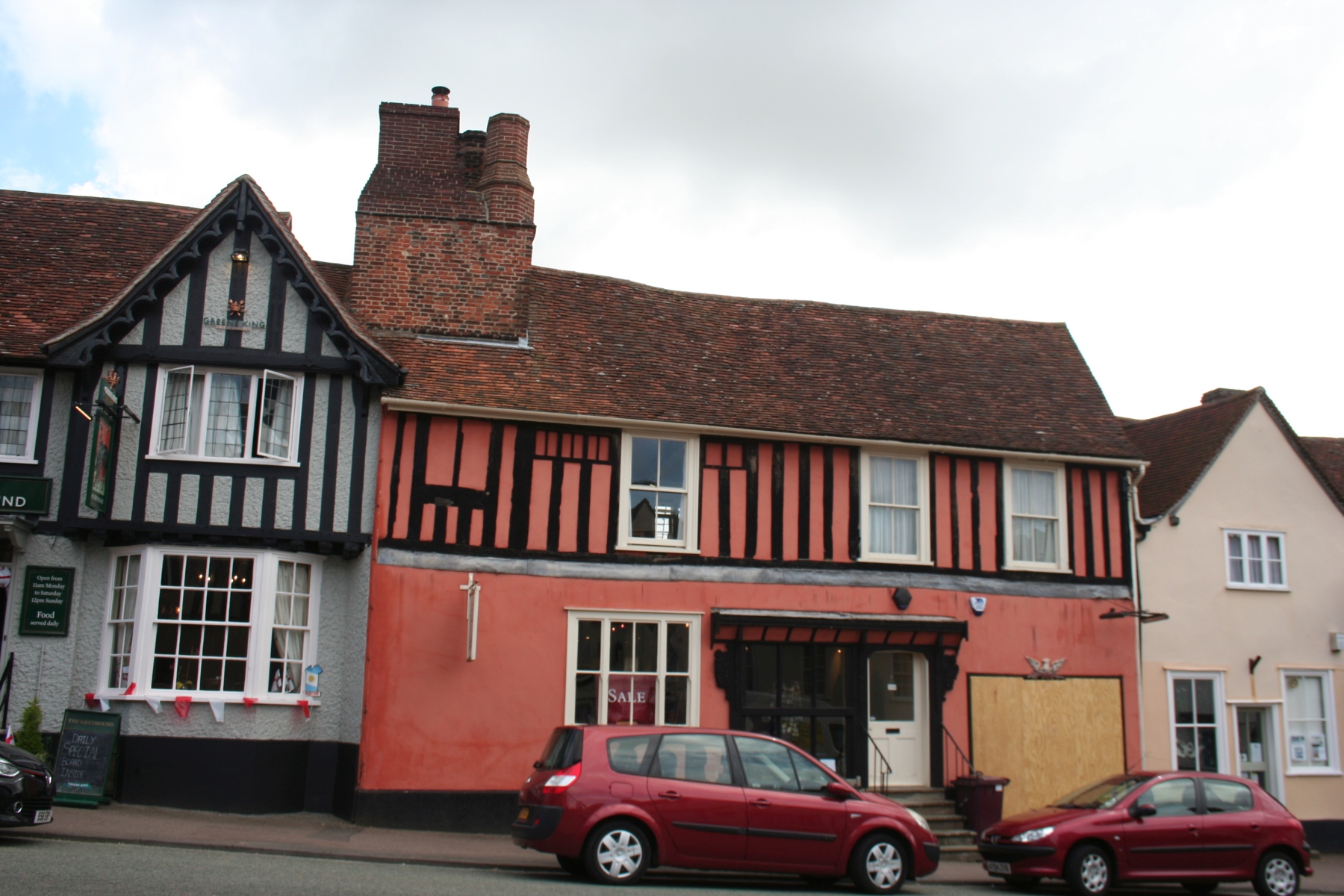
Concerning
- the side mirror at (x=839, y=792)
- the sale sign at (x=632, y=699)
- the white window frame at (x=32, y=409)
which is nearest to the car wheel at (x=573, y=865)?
the side mirror at (x=839, y=792)

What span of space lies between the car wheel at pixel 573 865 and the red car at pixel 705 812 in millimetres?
19

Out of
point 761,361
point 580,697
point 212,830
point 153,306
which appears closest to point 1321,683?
point 761,361

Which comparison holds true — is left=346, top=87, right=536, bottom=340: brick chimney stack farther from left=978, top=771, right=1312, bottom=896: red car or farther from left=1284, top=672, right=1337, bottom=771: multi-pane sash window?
left=1284, top=672, right=1337, bottom=771: multi-pane sash window

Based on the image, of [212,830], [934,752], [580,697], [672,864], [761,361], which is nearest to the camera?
[672,864]

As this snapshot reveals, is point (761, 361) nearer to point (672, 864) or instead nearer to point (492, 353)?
point (492, 353)

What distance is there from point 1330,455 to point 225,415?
20106 mm

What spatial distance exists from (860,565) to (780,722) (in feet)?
8.43

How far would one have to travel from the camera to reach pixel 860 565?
1720 centimetres

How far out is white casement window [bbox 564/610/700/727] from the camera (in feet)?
51.9

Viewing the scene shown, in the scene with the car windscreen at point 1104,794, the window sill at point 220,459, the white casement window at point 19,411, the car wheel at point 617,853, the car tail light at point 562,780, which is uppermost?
the white casement window at point 19,411

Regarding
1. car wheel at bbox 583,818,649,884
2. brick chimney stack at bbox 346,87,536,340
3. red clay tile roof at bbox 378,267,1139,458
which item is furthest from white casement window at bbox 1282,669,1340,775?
brick chimney stack at bbox 346,87,536,340

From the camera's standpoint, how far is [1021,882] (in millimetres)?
13133

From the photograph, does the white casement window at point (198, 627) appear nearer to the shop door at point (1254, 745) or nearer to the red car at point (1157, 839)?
the red car at point (1157, 839)

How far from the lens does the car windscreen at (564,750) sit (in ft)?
37.0
